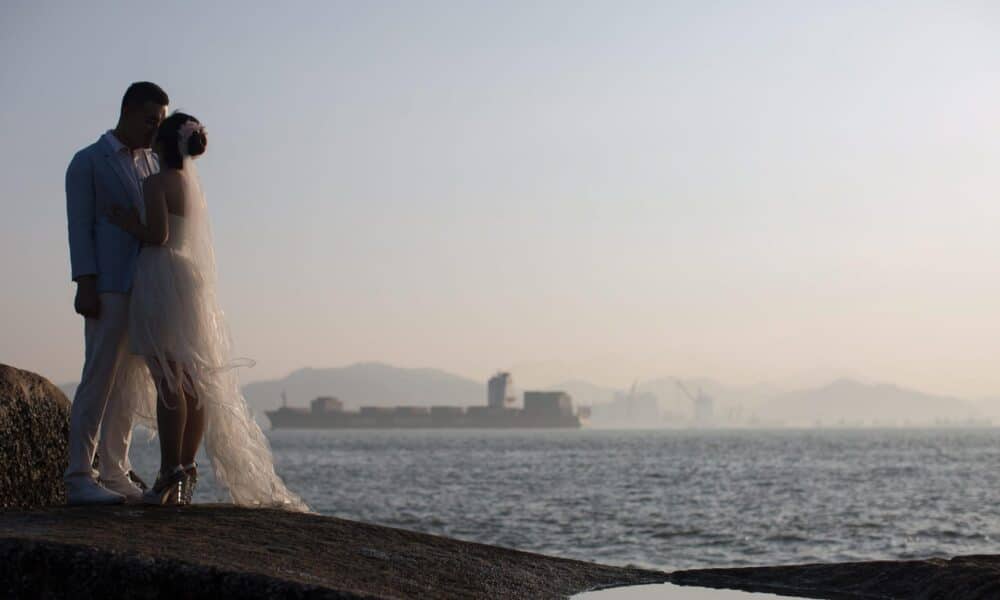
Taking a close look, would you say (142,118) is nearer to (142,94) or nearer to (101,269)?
(142,94)

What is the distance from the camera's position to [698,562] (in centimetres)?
1361

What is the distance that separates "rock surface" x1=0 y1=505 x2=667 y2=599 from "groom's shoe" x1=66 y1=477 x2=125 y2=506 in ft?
0.69

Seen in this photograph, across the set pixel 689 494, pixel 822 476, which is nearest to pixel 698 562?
pixel 689 494

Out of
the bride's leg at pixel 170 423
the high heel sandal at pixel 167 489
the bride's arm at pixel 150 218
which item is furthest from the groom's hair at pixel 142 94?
the high heel sandal at pixel 167 489

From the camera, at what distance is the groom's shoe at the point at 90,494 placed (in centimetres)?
426

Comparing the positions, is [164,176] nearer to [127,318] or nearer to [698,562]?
[127,318]

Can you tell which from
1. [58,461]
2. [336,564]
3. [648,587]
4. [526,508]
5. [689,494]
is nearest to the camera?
[336,564]

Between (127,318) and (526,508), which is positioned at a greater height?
(127,318)

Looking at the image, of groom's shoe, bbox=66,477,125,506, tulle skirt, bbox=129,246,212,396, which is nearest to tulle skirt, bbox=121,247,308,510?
tulle skirt, bbox=129,246,212,396

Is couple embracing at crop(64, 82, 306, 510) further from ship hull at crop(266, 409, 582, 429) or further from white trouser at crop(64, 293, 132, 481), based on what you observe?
ship hull at crop(266, 409, 582, 429)

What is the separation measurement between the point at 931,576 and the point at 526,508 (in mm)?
18725

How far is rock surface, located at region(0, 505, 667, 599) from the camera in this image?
287 cm

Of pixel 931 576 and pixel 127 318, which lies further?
pixel 127 318

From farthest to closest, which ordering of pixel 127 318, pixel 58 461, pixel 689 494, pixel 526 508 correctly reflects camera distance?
pixel 689 494 → pixel 526 508 → pixel 58 461 → pixel 127 318
